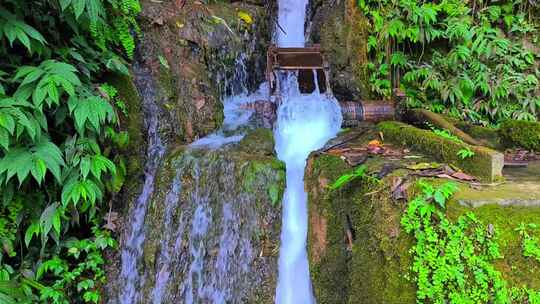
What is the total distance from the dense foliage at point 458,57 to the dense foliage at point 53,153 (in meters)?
4.73

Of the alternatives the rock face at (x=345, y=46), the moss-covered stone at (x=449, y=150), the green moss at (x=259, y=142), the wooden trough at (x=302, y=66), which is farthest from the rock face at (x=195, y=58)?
the moss-covered stone at (x=449, y=150)

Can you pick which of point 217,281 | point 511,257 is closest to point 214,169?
point 217,281

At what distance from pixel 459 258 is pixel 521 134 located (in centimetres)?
287

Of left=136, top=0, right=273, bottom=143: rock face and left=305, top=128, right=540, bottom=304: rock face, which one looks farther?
left=136, top=0, right=273, bottom=143: rock face

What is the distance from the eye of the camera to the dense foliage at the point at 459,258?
225 cm

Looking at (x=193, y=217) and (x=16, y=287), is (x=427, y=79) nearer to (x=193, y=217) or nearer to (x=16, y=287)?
(x=193, y=217)

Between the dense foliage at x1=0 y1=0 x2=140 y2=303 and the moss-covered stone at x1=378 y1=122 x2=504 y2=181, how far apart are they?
3.10 m

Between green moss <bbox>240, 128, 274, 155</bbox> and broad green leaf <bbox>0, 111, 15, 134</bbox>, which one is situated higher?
broad green leaf <bbox>0, 111, 15, 134</bbox>

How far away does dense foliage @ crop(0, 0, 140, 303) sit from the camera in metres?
3.27

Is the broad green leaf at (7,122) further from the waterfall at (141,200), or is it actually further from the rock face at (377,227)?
the rock face at (377,227)

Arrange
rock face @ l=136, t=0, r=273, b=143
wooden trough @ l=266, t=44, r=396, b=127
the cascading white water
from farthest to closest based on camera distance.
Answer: wooden trough @ l=266, t=44, r=396, b=127 < rock face @ l=136, t=0, r=273, b=143 < the cascading white water

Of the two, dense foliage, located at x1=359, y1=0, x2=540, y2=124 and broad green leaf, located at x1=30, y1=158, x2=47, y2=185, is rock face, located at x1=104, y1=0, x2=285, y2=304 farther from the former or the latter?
dense foliage, located at x1=359, y1=0, x2=540, y2=124

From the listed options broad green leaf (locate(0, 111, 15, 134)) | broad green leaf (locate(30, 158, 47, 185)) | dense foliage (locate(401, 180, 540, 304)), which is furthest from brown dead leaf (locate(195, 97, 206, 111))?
dense foliage (locate(401, 180, 540, 304))

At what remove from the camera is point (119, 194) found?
4.46m
